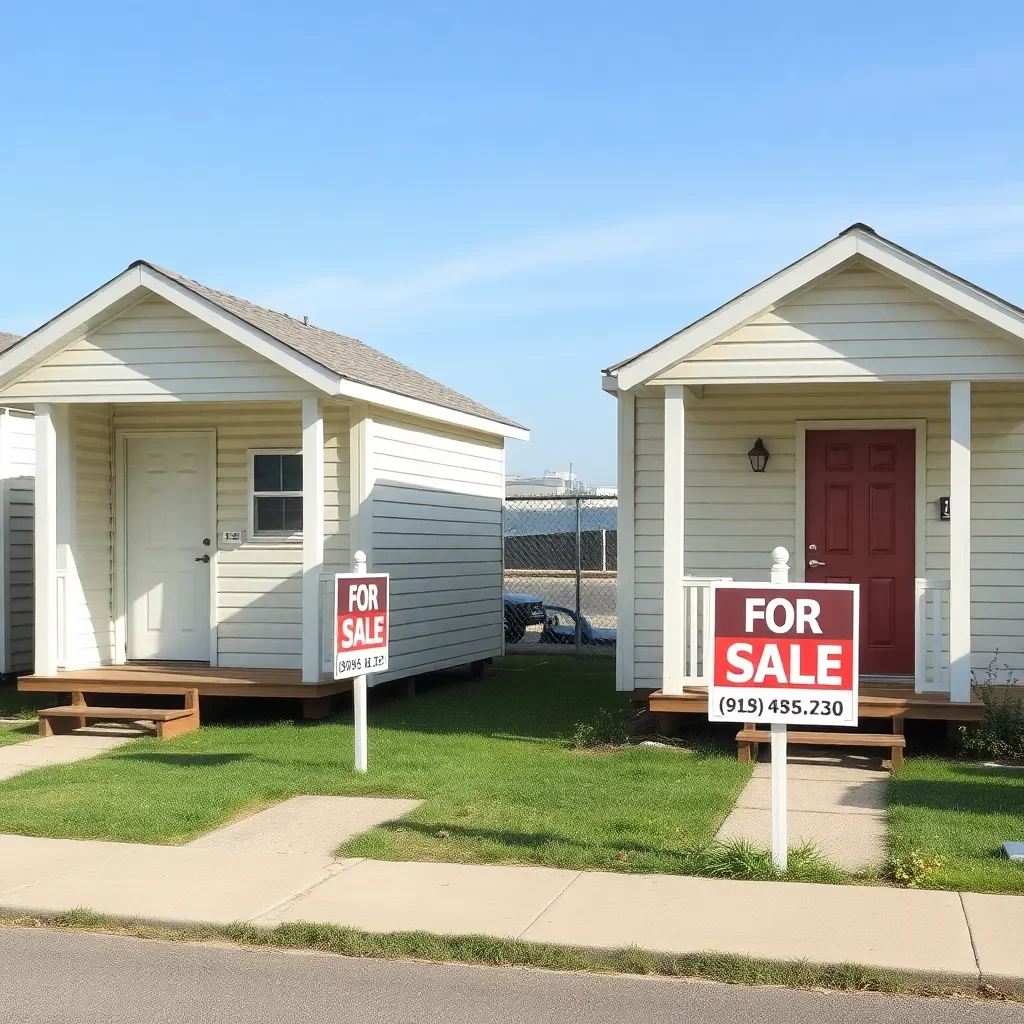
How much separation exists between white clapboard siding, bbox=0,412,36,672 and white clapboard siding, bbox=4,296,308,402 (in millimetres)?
2762

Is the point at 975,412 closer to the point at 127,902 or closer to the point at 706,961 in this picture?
the point at 706,961

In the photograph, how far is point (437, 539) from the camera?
1438 centimetres

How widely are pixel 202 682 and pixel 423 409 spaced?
3.51 m

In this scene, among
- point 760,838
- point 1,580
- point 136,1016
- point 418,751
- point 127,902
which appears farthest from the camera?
point 1,580

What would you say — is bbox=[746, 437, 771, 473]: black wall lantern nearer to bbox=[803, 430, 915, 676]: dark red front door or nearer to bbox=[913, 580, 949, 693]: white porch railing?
bbox=[803, 430, 915, 676]: dark red front door

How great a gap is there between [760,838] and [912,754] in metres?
3.09

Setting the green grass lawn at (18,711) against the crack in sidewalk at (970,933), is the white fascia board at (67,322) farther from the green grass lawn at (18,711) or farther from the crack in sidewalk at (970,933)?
the crack in sidewalk at (970,933)

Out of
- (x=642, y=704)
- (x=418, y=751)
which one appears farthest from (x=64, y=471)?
(x=642, y=704)

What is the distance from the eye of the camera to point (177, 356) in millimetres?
11852

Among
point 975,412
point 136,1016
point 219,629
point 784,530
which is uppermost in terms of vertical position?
point 975,412

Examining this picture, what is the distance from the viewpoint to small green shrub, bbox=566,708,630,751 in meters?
10.5

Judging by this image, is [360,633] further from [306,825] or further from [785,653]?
[785,653]

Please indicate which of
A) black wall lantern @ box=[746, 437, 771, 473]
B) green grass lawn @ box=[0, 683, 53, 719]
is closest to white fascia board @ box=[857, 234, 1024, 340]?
black wall lantern @ box=[746, 437, 771, 473]

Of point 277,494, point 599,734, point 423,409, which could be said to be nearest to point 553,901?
point 599,734
